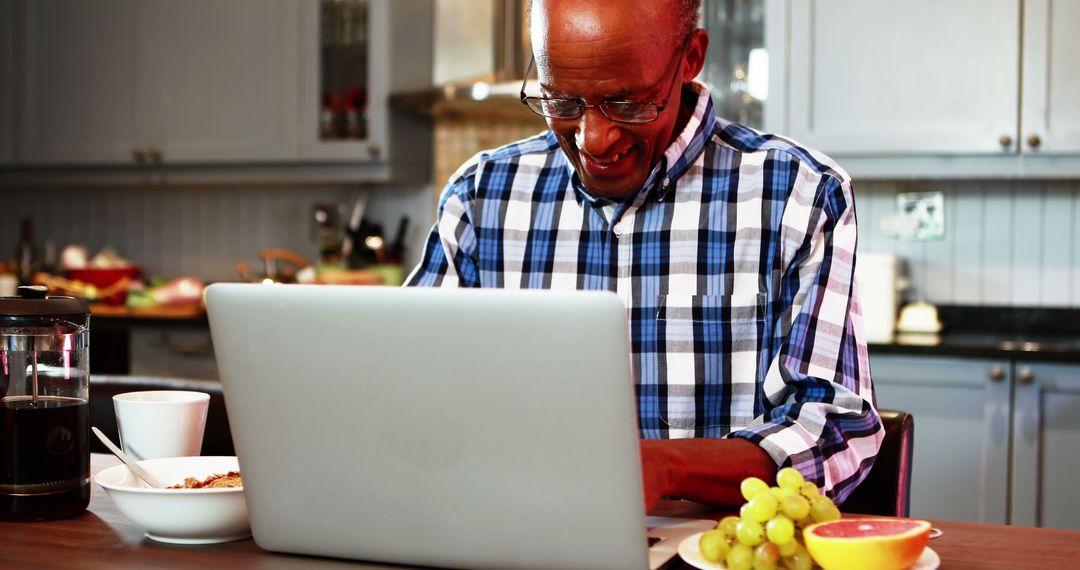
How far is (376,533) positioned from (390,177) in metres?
2.89

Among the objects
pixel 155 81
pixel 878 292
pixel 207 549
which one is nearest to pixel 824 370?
pixel 207 549

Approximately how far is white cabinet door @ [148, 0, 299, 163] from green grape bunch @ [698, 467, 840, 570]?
311 cm

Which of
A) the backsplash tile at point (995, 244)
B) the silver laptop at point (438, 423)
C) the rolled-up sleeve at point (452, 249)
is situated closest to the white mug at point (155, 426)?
the silver laptop at point (438, 423)

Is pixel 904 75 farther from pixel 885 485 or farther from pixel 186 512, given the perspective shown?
pixel 186 512

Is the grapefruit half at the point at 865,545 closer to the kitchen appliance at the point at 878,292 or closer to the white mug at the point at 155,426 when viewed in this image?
the white mug at the point at 155,426

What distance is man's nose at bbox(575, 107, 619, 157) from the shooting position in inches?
52.7

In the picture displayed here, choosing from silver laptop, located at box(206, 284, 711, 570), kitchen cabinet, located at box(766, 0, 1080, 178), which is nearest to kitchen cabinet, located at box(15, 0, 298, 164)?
kitchen cabinet, located at box(766, 0, 1080, 178)

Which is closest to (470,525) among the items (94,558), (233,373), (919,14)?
(233,373)

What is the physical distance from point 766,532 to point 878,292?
94.4 inches

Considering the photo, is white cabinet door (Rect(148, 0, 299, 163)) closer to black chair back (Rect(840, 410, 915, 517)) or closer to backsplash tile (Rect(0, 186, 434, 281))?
backsplash tile (Rect(0, 186, 434, 281))

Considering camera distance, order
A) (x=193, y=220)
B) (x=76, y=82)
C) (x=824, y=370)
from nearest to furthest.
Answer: (x=824, y=370)
(x=76, y=82)
(x=193, y=220)

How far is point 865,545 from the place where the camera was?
862mm

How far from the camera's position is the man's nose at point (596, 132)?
4.39ft

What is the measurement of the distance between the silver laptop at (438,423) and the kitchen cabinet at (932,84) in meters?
2.42
